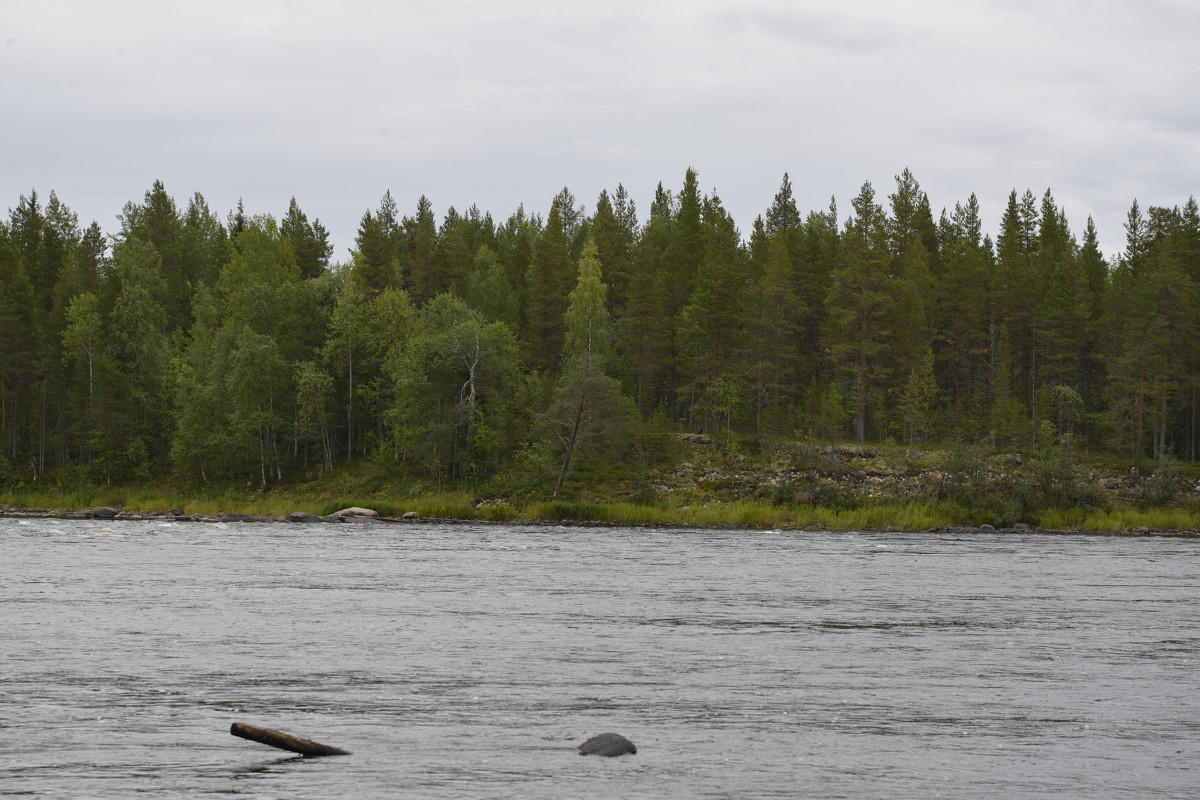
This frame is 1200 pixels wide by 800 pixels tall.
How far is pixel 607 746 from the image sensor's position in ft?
46.3

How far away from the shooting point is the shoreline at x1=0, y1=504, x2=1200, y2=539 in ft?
203

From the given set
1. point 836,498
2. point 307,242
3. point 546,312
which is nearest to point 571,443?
point 836,498

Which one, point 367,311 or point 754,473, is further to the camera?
point 367,311

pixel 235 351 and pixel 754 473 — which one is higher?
pixel 235 351

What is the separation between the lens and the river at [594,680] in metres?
13.3

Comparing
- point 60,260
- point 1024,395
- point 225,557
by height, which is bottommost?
point 225,557

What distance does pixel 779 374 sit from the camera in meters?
85.7

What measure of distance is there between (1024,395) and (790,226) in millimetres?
30034

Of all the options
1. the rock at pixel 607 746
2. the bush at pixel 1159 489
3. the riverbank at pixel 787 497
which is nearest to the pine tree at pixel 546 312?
the riverbank at pixel 787 497

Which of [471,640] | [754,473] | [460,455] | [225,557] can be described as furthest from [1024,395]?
[471,640]

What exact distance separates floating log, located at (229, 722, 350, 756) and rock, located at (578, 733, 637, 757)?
3036mm

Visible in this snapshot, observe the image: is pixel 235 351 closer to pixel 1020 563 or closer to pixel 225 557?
pixel 225 557

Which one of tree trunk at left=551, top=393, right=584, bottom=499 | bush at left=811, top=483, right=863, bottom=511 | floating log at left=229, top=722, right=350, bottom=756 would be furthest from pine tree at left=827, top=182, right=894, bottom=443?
floating log at left=229, top=722, right=350, bottom=756

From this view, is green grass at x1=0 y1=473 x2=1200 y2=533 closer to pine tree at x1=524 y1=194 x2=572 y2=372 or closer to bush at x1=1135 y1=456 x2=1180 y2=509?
bush at x1=1135 y1=456 x2=1180 y2=509
